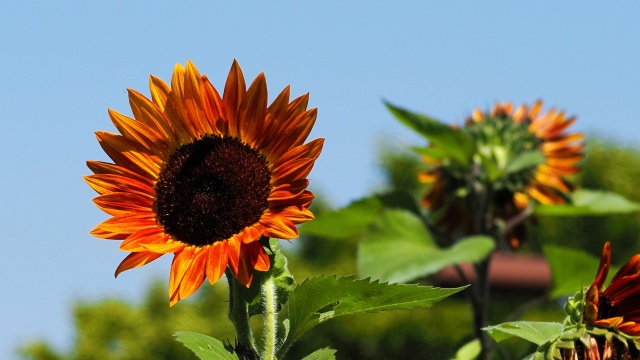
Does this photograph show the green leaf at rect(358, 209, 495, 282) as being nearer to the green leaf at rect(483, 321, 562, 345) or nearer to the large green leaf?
the large green leaf

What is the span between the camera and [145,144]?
0.81 metres

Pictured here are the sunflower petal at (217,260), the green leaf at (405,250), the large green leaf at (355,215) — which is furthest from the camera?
the large green leaf at (355,215)

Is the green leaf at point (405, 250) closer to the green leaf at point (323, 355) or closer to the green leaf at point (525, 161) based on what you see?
the green leaf at point (525, 161)

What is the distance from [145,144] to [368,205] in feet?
3.77

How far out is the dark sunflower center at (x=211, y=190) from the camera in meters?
0.78

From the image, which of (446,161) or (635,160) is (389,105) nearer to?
(446,161)

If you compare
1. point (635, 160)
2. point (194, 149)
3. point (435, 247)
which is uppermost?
point (194, 149)

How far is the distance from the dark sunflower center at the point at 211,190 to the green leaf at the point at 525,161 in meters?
1.05

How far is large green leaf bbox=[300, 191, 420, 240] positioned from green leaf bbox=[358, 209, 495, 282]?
0.04 meters

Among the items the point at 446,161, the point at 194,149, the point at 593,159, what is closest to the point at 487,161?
the point at 446,161

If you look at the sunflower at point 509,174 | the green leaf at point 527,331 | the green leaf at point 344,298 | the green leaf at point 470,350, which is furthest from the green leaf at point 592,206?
the green leaf at point 344,298

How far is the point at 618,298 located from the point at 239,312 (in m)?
0.29

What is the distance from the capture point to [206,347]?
75 centimetres

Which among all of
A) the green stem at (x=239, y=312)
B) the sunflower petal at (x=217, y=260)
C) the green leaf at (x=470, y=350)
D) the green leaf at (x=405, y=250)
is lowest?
the green leaf at (x=470, y=350)
